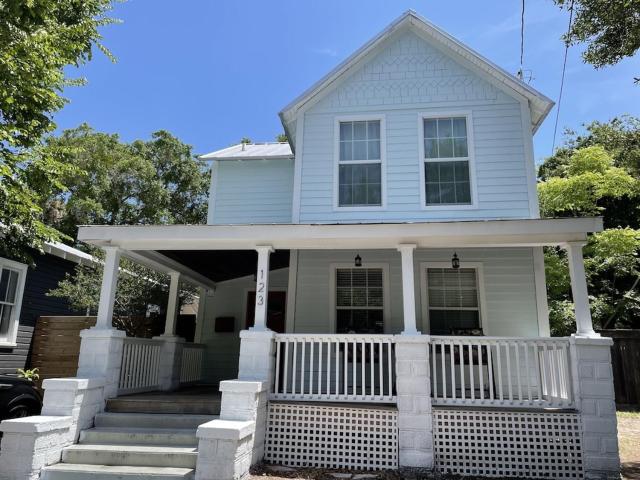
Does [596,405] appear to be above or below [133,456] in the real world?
above

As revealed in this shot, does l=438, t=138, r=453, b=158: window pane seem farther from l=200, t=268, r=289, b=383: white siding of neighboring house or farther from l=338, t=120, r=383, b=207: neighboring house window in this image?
l=200, t=268, r=289, b=383: white siding of neighboring house

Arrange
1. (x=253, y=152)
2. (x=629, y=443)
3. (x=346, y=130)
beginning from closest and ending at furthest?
(x=629, y=443) → (x=346, y=130) → (x=253, y=152)

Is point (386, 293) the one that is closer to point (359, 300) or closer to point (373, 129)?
point (359, 300)

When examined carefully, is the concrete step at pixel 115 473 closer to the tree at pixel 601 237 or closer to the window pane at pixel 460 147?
the window pane at pixel 460 147

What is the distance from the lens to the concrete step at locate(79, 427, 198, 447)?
5562 mm

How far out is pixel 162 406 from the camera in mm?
6344

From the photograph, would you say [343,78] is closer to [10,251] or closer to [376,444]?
[376,444]

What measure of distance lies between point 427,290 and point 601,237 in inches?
291

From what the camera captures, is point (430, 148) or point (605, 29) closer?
point (605, 29)

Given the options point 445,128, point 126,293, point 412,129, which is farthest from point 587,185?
point 126,293

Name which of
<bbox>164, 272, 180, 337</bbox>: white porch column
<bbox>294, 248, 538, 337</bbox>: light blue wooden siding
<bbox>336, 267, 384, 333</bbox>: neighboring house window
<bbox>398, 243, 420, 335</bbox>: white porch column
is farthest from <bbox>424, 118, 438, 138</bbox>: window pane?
<bbox>164, 272, 180, 337</bbox>: white porch column

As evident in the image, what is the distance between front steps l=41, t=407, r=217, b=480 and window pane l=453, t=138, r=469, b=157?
598 centimetres

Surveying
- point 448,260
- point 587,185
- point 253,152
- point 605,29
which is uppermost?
point 605,29

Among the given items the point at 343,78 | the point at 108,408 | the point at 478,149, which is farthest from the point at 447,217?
the point at 108,408
